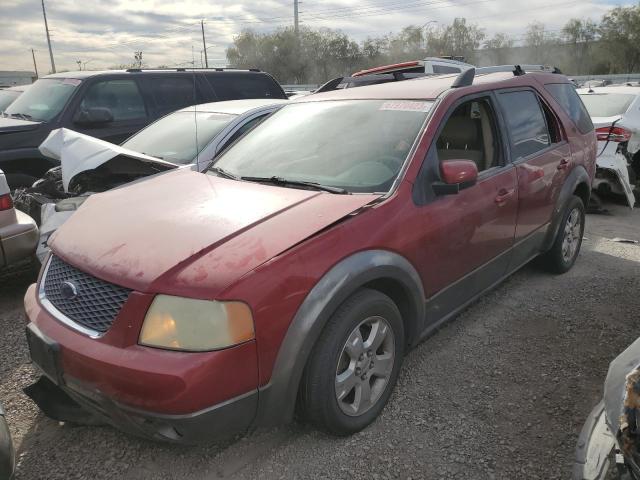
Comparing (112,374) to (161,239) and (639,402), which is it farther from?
(639,402)

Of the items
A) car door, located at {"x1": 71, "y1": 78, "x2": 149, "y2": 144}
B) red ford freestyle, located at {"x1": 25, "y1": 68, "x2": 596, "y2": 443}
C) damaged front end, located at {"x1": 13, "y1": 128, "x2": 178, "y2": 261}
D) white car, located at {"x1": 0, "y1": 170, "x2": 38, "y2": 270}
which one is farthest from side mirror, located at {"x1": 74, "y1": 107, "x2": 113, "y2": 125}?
red ford freestyle, located at {"x1": 25, "y1": 68, "x2": 596, "y2": 443}

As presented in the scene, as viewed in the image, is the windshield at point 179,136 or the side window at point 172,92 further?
the side window at point 172,92

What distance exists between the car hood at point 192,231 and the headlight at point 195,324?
0.18ft

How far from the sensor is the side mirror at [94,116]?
6277 millimetres

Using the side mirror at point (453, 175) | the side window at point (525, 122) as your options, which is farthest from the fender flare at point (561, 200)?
the side mirror at point (453, 175)

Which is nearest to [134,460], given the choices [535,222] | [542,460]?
[542,460]

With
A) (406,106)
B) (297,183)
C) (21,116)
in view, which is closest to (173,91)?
(21,116)

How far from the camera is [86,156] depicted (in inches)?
170

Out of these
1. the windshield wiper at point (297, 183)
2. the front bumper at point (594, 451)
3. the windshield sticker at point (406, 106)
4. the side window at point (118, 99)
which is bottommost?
the front bumper at point (594, 451)

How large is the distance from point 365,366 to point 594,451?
1.09 m

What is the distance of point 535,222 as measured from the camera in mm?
3934

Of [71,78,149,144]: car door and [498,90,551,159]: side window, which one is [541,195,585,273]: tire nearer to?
[498,90,551,159]: side window

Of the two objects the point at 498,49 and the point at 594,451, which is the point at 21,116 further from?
the point at 498,49

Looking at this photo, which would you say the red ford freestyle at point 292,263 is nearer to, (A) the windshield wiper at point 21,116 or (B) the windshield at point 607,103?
(A) the windshield wiper at point 21,116
